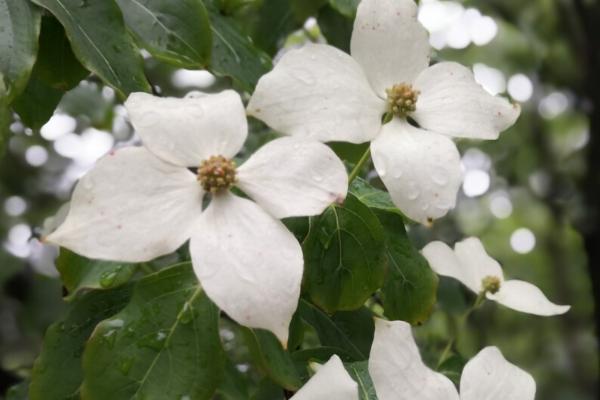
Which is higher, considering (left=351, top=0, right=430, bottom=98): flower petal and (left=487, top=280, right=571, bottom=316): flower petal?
(left=351, top=0, right=430, bottom=98): flower petal

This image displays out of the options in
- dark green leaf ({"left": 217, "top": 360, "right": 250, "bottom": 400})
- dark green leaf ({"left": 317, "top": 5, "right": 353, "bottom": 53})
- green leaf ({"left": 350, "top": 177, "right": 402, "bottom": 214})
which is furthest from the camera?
dark green leaf ({"left": 317, "top": 5, "right": 353, "bottom": 53})

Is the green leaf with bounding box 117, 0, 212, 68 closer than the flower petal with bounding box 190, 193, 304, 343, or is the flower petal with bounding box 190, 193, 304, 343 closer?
the flower petal with bounding box 190, 193, 304, 343

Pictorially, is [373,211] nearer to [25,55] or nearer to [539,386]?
[25,55]

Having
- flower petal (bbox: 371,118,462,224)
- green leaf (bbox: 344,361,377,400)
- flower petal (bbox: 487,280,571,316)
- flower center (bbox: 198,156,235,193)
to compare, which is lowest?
flower petal (bbox: 487,280,571,316)

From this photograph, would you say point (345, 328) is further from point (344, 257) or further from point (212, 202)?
point (212, 202)

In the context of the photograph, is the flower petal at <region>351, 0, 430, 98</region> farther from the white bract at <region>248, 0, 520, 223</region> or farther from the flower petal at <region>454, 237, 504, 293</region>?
the flower petal at <region>454, 237, 504, 293</region>

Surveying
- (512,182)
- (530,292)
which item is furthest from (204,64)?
(512,182)

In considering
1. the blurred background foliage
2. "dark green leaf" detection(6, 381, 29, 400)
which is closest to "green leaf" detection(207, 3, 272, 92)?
the blurred background foliage

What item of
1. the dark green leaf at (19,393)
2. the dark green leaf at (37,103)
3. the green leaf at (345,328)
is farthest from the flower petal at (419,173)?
the dark green leaf at (19,393)
